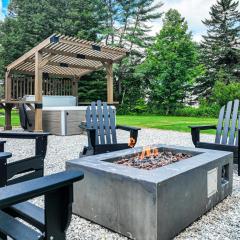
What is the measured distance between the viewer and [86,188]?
211 cm

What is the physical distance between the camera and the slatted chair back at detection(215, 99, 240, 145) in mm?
3758

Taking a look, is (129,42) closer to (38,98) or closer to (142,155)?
(38,98)

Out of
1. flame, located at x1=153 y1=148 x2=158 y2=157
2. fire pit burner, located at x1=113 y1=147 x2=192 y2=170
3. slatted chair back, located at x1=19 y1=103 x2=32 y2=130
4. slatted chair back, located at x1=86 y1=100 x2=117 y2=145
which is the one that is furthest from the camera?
slatted chair back, located at x1=19 y1=103 x2=32 y2=130

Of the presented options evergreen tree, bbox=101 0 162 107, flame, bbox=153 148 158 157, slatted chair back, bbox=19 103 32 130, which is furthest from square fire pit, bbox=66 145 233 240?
evergreen tree, bbox=101 0 162 107

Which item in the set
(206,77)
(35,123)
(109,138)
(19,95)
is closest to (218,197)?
(109,138)

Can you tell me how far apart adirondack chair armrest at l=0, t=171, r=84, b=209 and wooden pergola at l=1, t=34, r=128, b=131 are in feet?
20.7

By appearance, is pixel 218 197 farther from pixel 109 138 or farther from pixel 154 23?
pixel 154 23

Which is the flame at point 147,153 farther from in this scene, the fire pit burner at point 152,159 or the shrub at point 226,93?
the shrub at point 226,93

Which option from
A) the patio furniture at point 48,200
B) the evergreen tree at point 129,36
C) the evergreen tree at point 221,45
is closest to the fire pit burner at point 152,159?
the patio furniture at point 48,200

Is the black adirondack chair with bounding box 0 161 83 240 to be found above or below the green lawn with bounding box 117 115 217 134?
above

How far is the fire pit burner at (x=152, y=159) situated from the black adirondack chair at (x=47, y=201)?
4.02 ft

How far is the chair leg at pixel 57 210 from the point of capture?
3.54ft

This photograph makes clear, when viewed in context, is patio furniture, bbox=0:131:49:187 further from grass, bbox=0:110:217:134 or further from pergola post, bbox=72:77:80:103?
pergola post, bbox=72:77:80:103

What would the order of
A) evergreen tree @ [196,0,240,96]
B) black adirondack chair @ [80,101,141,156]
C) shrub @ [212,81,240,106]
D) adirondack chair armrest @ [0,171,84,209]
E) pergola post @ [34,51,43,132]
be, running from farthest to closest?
evergreen tree @ [196,0,240,96]
shrub @ [212,81,240,106]
pergola post @ [34,51,43,132]
black adirondack chair @ [80,101,141,156]
adirondack chair armrest @ [0,171,84,209]
